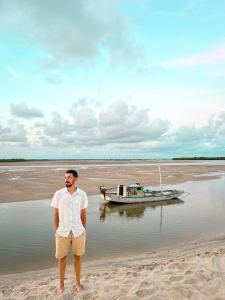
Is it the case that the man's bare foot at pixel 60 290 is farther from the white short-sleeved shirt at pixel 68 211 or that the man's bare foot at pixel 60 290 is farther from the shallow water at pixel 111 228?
the shallow water at pixel 111 228

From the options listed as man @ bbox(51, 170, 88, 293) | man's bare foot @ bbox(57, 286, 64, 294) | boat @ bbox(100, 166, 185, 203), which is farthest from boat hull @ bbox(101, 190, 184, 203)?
man @ bbox(51, 170, 88, 293)

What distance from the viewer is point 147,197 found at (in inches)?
1148

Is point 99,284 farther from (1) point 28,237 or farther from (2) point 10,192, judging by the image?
(2) point 10,192

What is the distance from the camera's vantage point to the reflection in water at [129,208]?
79.1 feet

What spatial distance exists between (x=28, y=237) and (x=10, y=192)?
17.7 metres

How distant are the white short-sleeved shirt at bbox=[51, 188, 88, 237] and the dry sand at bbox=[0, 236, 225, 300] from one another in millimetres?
1655

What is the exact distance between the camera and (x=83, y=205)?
790cm

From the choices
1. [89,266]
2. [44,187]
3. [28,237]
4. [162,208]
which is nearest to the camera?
[89,266]

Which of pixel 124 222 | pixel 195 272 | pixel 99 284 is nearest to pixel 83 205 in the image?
pixel 99 284

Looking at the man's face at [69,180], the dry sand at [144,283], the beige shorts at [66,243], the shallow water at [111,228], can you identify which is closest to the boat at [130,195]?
the shallow water at [111,228]

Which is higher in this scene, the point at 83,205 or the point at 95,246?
the point at 83,205

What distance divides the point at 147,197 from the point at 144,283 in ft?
67.8

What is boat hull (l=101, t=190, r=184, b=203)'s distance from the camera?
28.2 metres

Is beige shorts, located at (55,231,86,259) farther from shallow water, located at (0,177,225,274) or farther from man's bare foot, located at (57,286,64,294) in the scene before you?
shallow water, located at (0,177,225,274)
